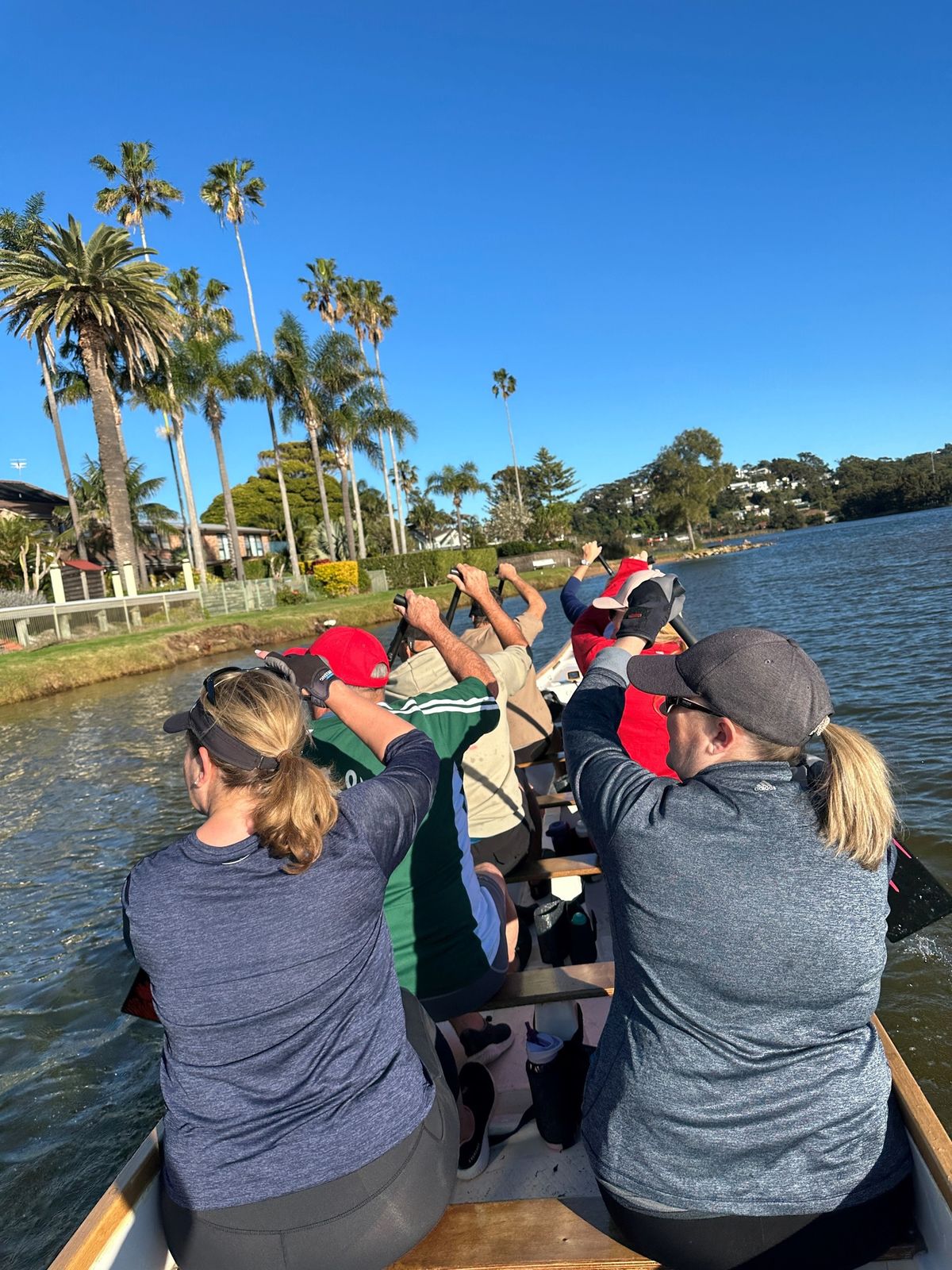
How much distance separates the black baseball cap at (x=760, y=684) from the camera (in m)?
1.62

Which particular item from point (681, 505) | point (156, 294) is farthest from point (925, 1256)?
point (681, 505)

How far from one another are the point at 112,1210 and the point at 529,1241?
99 centimetres

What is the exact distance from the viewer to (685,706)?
1.75 metres

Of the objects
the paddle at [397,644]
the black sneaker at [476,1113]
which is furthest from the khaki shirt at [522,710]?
the black sneaker at [476,1113]

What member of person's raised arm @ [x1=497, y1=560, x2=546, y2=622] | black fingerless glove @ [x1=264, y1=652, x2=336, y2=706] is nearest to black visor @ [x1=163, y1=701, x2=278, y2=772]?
black fingerless glove @ [x1=264, y1=652, x2=336, y2=706]

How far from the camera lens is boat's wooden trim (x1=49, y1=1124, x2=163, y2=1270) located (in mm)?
1743

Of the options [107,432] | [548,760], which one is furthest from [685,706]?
[107,432]

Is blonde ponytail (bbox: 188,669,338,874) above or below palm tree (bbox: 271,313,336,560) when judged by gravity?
below

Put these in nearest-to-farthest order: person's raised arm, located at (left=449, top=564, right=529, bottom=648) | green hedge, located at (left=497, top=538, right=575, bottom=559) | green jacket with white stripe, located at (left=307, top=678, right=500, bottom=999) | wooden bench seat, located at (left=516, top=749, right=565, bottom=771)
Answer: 1. green jacket with white stripe, located at (left=307, top=678, right=500, bottom=999)
2. person's raised arm, located at (left=449, top=564, right=529, bottom=648)
3. wooden bench seat, located at (left=516, top=749, right=565, bottom=771)
4. green hedge, located at (left=497, top=538, right=575, bottom=559)

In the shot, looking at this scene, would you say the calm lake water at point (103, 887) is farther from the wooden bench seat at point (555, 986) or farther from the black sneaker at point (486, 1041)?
the black sneaker at point (486, 1041)

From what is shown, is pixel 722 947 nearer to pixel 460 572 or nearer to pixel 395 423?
pixel 460 572

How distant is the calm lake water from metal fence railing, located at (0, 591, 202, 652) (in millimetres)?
6128

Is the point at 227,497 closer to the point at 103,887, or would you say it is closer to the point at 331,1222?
the point at 103,887

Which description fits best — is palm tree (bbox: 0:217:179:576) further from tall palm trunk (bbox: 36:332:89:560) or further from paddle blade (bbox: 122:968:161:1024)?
paddle blade (bbox: 122:968:161:1024)
